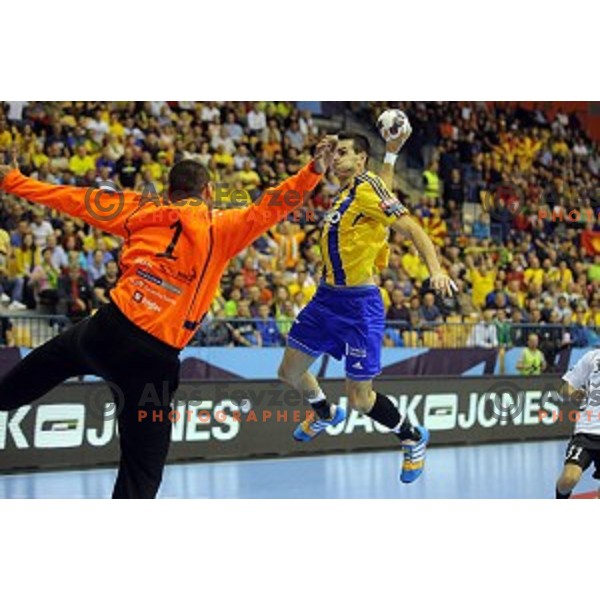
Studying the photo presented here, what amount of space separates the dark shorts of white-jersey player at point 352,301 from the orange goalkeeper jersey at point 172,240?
1.96m

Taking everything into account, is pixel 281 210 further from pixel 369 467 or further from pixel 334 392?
pixel 334 392

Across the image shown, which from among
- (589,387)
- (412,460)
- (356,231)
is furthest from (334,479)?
(356,231)

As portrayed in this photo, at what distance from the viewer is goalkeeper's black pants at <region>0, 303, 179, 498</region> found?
646cm

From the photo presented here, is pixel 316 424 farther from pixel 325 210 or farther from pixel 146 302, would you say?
pixel 325 210

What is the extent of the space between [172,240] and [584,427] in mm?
4195

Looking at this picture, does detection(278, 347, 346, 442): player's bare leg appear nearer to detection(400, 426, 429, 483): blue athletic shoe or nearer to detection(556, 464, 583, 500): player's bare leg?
detection(400, 426, 429, 483): blue athletic shoe

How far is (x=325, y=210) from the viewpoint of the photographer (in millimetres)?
16656

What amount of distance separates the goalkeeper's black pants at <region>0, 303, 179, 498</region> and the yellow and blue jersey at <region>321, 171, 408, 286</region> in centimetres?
253

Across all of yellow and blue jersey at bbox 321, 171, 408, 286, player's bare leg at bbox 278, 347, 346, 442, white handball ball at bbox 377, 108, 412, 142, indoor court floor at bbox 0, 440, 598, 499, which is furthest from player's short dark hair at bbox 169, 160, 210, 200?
indoor court floor at bbox 0, 440, 598, 499

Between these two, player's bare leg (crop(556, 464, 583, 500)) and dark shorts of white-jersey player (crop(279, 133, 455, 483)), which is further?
player's bare leg (crop(556, 464, 583, 500))

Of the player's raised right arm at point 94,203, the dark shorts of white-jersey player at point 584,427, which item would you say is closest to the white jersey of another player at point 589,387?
the dark shorts of white-jersey player at point 584,427

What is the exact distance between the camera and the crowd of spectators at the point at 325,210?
13922 mm

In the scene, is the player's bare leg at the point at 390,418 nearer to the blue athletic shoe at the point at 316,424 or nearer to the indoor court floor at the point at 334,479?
the blue athletic shoe at the point at 316,424

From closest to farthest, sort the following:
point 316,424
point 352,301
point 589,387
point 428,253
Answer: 1. point 428,253
2. point 352,301
3. point 589,387
4. point 316,424
